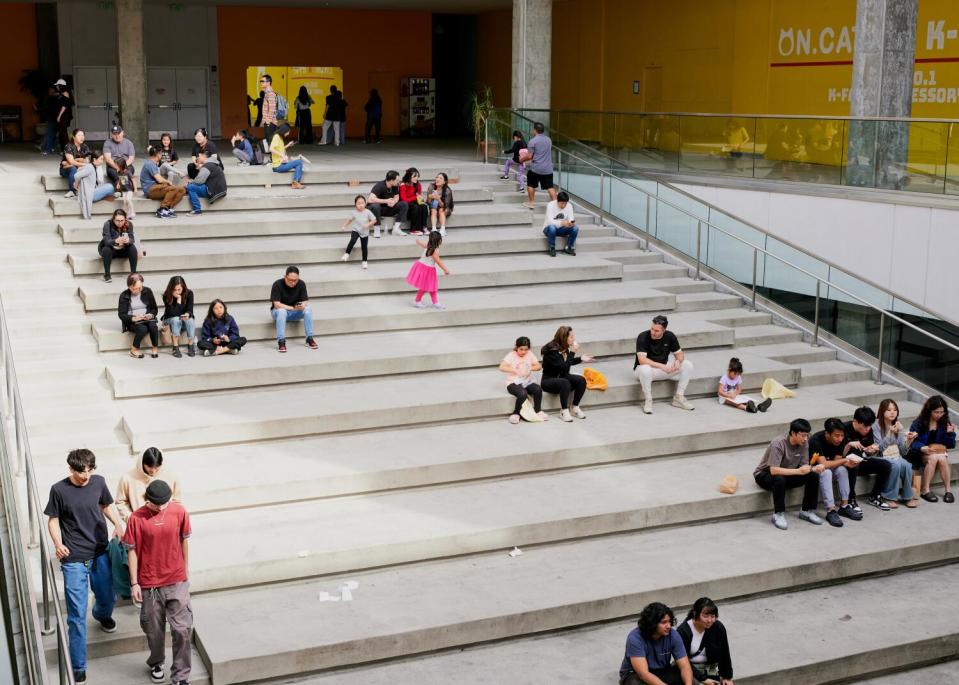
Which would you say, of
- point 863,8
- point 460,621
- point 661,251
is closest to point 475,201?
point 661,251

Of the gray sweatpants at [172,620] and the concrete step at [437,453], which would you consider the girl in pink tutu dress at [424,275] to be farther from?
the gray sweatpants at [172,620]

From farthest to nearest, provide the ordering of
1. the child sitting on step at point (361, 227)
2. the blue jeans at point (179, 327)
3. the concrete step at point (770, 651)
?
1. the child sitting on step at point (361, 227)
2. the blue jeans at point (179, 327)
3. the concrete step at point (770, 651)

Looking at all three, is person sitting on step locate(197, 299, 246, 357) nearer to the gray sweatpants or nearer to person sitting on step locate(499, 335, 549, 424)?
person sitting on step locate(499, 335, 549, 424)

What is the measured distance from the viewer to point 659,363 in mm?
12625

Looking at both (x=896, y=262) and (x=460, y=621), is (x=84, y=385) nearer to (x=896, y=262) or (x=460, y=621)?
(x=460, y=621)

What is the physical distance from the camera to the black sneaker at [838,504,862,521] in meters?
10.9

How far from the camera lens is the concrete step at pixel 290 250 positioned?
14.4m

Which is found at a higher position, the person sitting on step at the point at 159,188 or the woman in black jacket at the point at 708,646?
the person sitting on step at the point at 159,188

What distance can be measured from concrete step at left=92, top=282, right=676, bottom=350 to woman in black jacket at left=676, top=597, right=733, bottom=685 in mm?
6658

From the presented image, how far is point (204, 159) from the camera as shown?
16.5 metres

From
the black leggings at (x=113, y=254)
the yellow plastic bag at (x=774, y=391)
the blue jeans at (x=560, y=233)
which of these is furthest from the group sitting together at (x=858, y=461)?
the black leggings at (x=113, y=254)

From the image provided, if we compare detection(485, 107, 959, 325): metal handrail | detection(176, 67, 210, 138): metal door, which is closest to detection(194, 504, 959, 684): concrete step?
detection(485, 107, 959, 325): metal handrail

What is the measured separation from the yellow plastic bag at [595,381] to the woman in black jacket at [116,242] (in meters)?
5.82

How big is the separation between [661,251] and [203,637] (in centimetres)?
1110
